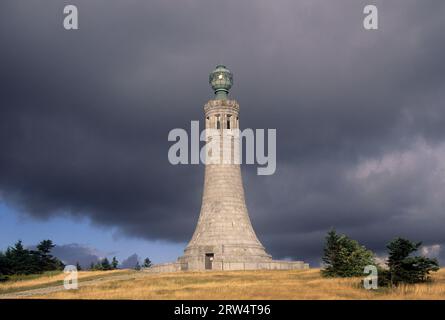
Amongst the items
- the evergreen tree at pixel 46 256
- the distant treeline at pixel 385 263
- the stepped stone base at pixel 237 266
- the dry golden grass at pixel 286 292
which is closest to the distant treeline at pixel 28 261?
the evergreen tree at pixel 46 256

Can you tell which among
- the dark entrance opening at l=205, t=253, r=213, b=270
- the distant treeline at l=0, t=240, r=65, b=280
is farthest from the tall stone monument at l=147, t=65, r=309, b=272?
the distant treeline at l=0, t=240, r=65, b=280

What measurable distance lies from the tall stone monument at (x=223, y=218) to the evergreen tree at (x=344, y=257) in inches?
873

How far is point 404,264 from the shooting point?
32625 millimetres

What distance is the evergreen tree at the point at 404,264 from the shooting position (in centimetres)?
3225

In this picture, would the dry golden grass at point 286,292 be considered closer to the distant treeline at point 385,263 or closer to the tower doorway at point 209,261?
the distant treeline at point 385,263

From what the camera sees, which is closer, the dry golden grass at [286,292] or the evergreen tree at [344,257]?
the dry golden grass at [286,292]

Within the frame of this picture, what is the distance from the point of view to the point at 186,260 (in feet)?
218

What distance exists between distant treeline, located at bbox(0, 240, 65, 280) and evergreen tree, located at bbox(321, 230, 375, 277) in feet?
138

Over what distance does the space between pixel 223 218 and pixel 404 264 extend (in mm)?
37970

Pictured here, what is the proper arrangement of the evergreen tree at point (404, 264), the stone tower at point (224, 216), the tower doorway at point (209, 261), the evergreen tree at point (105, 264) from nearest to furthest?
1. the evergreen tree at point (404, 264)
2. the stone tower at point (224, 216)
3. the tower doorway at point (209, 261)
4. the evergreen tree at point (105, 264)
